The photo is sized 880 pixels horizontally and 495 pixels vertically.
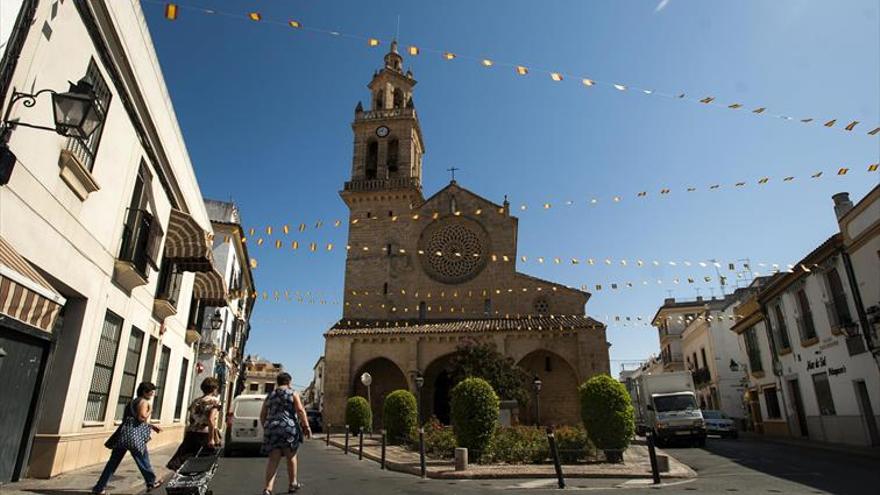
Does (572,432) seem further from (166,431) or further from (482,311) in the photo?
(482,311)

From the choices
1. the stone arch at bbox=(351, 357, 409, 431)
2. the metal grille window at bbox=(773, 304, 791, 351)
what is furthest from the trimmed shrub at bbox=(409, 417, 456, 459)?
the metal grille window at bbox=(773, 304, 791, 351)

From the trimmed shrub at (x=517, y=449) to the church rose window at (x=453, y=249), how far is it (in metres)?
17.9

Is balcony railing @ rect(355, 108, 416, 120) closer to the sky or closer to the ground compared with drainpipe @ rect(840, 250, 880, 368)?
closer to the sky

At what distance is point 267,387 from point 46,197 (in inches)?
2273

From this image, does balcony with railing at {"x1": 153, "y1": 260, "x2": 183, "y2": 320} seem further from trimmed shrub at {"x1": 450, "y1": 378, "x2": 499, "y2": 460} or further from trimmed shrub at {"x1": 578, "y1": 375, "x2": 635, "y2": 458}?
trimmed shrub at {"x1": 578, "y1": 375, "x2": 635, "y2": 458}

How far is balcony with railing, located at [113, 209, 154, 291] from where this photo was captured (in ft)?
30.6

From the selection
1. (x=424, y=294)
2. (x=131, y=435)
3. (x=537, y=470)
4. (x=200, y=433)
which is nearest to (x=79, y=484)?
(x=131, y=435)

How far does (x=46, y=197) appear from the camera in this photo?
654 cm

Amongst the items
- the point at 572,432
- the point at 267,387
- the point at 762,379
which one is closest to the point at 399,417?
the point at 572,432

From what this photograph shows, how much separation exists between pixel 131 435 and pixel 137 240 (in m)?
4.93

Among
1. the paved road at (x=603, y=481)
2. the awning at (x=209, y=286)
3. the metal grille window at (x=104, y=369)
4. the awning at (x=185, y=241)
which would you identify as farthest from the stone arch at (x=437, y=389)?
the metal grille window at (x=104, y=369)

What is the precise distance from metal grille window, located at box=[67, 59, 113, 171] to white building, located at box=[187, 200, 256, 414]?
9.69 m

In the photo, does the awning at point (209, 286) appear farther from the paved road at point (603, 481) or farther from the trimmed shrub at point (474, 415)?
the trimmed shrub at point (474, 415)

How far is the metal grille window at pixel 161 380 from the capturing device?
13398 millimetres
